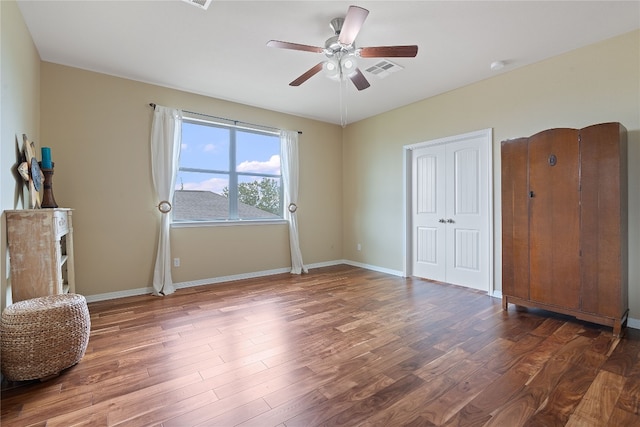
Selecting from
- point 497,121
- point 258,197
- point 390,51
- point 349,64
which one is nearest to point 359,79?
point 349,64

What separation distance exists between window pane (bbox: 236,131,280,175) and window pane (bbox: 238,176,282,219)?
161mm

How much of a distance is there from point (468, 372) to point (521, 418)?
0.44 metres

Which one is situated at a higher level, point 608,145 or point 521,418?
point 608,145

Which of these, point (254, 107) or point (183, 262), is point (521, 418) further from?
point (254, 107)

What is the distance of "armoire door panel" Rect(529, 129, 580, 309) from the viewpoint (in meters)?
2.72

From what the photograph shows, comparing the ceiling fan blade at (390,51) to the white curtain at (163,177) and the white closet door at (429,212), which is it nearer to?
the white closet door at (429,212)

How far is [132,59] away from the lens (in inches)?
128

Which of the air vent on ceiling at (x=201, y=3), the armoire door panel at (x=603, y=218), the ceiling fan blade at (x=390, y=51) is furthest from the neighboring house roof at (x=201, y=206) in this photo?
the armoire door panel at (x=603, y=218)

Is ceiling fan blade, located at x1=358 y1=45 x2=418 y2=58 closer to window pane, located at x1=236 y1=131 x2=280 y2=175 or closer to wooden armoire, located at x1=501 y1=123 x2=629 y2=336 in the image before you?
wooden armoire, located at x1=501 y1=123 x2=629 y2=336

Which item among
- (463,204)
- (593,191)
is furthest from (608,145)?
(463,204)

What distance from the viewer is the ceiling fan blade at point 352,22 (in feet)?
6.49

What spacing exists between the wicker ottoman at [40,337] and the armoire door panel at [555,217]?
3967mm

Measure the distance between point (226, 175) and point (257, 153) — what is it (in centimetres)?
68

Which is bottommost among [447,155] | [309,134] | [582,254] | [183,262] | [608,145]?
[183,262]
